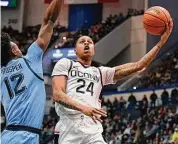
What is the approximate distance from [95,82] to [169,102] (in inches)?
507

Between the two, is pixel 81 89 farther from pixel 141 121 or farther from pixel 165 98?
pixel 165 98

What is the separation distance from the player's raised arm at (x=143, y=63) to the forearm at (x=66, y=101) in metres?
0.83

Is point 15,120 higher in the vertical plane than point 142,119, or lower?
higher

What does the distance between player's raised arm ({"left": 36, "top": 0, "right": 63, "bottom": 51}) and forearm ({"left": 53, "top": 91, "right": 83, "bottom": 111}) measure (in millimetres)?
581

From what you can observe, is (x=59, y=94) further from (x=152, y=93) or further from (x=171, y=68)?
(x=171, y=68)

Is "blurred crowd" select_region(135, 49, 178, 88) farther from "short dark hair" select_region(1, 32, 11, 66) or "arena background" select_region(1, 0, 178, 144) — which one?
"short dark hair" select_region(1, 32, 11, 66)

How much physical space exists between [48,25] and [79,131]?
115 cm

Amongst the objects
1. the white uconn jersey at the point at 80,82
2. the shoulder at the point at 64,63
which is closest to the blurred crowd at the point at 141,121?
the white uconn jersey at the point at 80,82

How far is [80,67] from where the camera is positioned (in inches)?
218

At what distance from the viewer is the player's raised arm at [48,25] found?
15.3 feet

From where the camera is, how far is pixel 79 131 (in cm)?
526

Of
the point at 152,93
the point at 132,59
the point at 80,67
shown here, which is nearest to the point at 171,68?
the point at 152,93

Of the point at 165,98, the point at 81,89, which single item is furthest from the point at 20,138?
the point at 165,98

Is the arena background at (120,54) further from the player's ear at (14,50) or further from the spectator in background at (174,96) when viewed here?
the player's ear at (14,50)
